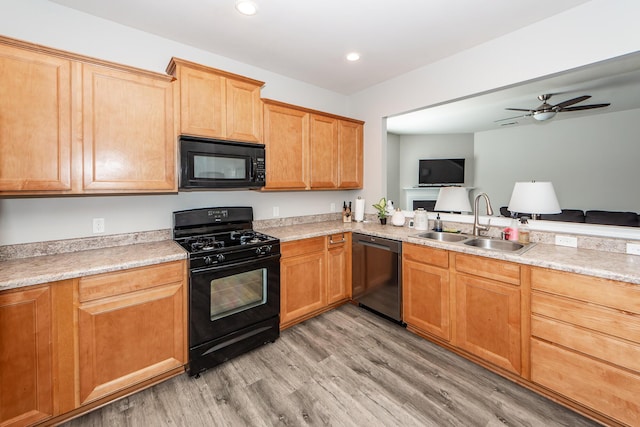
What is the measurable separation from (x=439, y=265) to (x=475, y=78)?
1.78m

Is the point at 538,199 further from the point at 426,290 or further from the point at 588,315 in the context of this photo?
the point at 426,290

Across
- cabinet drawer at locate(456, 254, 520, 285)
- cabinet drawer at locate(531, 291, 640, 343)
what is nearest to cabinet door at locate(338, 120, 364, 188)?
cabinet drawer at locate(456, 254, 520, 285)

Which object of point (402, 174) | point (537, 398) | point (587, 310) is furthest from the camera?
point (402, 174)

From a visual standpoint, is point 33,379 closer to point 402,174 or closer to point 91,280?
point 91,280

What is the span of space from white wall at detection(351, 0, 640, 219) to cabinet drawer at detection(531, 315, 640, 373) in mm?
1837

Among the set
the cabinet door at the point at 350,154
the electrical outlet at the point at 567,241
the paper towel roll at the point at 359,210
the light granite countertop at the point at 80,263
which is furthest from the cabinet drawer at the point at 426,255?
the light granite countertop at the point at 80,263

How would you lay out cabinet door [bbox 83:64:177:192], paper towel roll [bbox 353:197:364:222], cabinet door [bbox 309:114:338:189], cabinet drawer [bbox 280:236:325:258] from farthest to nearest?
paper towel roll [bbox 353:197:364:222]
cabinet door [bbox 309:114:338:189]
cabinet drawer [bbox 280:236:325:258]
cabinet door [bbox 83:64:177:192]

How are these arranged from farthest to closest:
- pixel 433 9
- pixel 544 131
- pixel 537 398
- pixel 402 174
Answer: pixel 402 174, pixel 544 131, pixel 433 9, pixel 537 398

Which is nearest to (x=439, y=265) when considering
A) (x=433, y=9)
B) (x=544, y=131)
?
(x=433, y=9)

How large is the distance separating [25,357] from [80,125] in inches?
54.4

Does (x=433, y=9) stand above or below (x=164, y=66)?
above

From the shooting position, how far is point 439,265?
2.31 metres

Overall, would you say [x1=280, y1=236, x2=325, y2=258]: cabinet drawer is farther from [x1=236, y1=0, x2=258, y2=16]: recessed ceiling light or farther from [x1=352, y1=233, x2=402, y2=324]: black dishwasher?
[x1=236, y1=0, x2=258, y2=16]: recessed ceiling light

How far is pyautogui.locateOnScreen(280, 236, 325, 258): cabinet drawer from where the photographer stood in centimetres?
257
